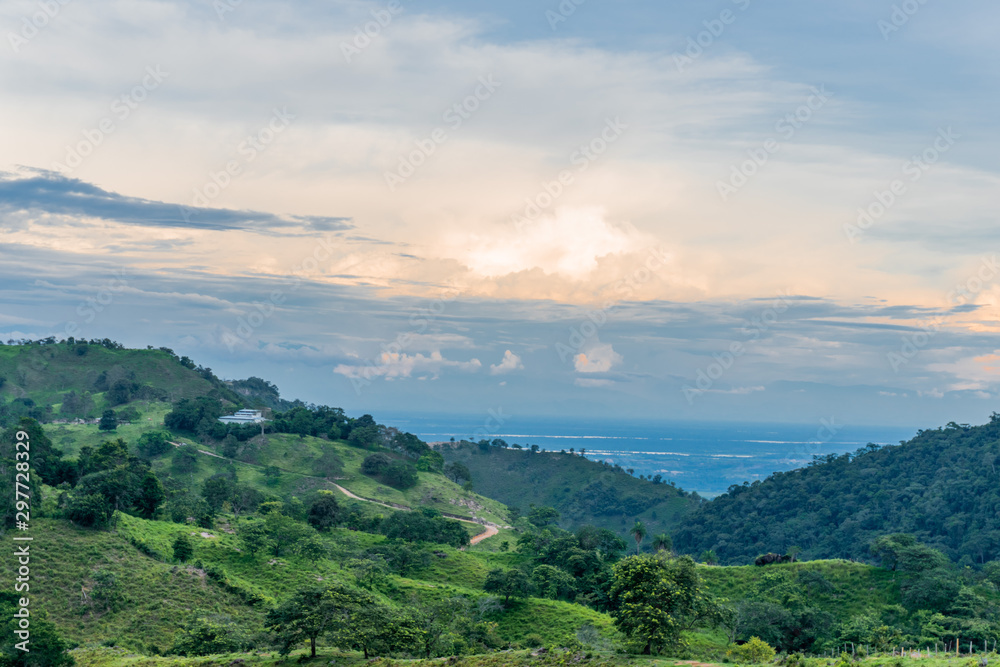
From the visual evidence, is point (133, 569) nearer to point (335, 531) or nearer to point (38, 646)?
point (38, 646)

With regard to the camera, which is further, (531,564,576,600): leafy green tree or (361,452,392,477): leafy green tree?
(361,452,392,477): leafy green tree

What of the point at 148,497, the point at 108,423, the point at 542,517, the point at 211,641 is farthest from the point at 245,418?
the point at 211,641

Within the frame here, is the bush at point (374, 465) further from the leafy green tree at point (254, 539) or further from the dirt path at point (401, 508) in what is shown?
the leafy green tree at point (254, 539)

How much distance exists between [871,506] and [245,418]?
433 feet

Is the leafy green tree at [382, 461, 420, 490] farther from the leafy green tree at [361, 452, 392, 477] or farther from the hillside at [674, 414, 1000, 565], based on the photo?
the hillside at [674, 414, 1000, 565]

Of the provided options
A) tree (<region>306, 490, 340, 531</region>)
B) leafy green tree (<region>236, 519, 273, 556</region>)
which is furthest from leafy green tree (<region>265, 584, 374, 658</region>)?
tree (<region>306, 490, 340, 531</region>)

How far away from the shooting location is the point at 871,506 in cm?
14725

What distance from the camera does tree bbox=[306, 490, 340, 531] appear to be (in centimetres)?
9531

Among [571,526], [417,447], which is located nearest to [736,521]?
[571,526]

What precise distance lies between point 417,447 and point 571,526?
45842 millimetres

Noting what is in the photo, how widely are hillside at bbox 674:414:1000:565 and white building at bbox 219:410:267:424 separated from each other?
317 feet

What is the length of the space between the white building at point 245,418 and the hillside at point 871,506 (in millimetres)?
96506

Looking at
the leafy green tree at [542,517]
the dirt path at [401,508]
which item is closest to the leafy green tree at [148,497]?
the dirt path at [401,508]

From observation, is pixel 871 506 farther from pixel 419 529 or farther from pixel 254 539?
pixel 254 539
